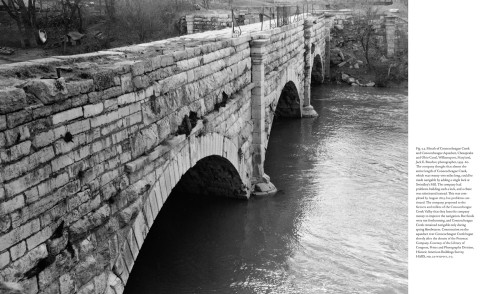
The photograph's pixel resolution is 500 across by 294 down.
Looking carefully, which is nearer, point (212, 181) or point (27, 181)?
point (27, 181)

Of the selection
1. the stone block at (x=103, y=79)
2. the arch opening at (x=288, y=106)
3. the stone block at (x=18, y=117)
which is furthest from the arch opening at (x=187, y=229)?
the arch opening at (x=288, y=106)

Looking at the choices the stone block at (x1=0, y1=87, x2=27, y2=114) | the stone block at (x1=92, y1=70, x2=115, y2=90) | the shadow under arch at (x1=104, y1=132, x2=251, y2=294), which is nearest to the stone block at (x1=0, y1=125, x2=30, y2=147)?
the stone block at (x1=0, y1=87, x2=27, y2=114)

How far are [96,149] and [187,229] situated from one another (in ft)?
19.3

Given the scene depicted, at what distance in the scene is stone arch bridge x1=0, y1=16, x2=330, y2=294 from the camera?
4.82 metres

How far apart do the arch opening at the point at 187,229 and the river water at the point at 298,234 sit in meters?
0.02

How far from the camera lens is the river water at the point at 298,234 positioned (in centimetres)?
948

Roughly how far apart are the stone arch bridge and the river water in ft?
6.92

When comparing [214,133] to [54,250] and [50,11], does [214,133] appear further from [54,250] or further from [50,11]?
[50,11]

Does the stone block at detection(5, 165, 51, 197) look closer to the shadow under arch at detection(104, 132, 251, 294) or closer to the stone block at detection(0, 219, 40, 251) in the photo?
the stone block at detection(0, 219, 40, 251)

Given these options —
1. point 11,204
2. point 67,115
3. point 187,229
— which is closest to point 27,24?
point 187,229

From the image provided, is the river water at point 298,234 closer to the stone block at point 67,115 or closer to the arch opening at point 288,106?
the arch opening at point 288,106

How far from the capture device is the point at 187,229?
11461 mm

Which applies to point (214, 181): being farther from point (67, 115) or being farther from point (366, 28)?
point (366, 28)
